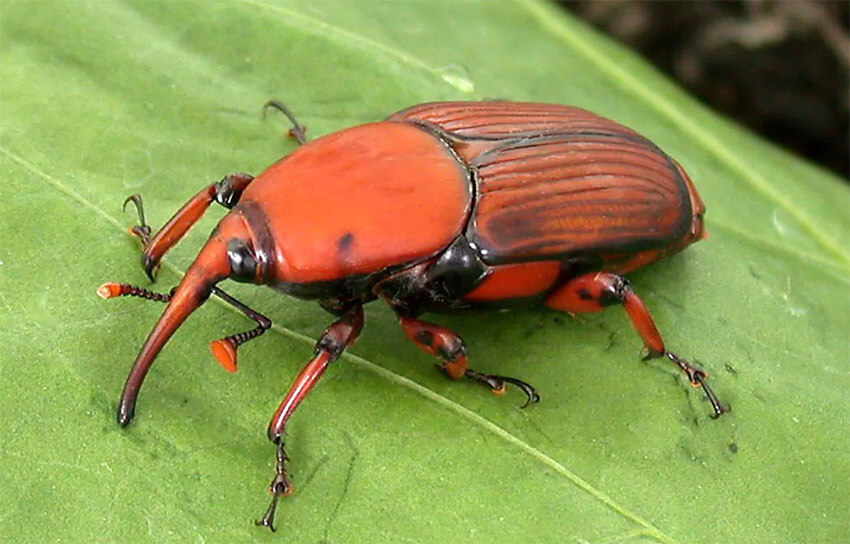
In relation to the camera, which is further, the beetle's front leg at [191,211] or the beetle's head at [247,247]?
the beetle's front leg at [191,211]

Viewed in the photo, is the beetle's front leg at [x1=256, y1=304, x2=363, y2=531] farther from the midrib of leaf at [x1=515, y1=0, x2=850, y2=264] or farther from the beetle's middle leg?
the midrib of leaf at [x1=515, y1=0, x2=850, y2=264]

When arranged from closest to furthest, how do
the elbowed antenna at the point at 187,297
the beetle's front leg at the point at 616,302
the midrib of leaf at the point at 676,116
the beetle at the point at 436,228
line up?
the elbowed antenna at the point at 187,297 → the beetle at the point at 436,228 → the beetle's front leg at the point at 616,302 → the midrib of leaf at the point at 676,116

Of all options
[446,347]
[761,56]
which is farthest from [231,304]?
[761,56]

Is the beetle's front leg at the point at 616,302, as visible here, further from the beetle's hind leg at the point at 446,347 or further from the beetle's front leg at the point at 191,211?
the beetle's front leg at the point at 191,211

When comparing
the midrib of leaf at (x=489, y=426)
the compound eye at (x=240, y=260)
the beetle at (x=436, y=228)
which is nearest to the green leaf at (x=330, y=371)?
the midrib of leaf at (x=489, y=426)

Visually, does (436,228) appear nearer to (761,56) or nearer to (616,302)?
(616,302)

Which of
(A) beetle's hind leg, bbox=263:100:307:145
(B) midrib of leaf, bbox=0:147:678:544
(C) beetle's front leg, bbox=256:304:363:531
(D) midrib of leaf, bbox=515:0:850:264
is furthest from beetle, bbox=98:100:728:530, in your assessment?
(D) midrib of leaf, bbox=515:0:850:264

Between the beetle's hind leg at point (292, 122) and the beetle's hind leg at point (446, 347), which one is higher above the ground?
the beetle's hind leg at point (446, 347)
